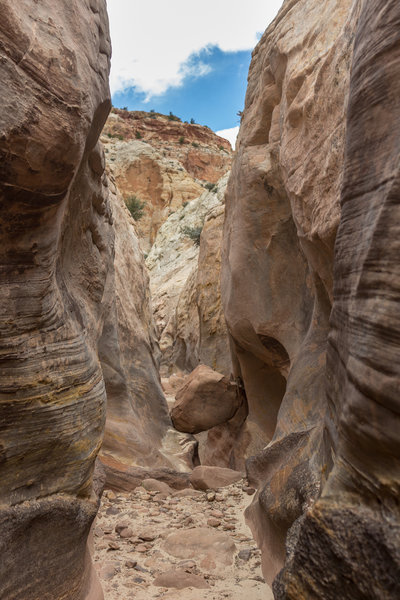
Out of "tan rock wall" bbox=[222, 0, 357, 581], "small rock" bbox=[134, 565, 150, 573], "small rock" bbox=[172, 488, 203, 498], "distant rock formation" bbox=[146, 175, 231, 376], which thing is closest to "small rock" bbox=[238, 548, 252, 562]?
"tan rock wall" bbox=[222, 0, 357, 581]

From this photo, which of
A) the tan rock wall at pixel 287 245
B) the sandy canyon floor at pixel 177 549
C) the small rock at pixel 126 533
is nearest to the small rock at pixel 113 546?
the sandy canyon floor at pixel 177 549

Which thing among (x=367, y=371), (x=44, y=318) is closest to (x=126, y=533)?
(x=44, y=318)

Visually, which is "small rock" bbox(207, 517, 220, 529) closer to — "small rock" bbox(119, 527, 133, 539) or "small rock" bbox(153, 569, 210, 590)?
"small rock" bbox(119, 527, 133, 539)

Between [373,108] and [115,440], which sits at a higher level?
[373,108]

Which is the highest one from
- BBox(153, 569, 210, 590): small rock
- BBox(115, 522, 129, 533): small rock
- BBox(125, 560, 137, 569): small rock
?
BBox(153, 569, 210, 590): small rock

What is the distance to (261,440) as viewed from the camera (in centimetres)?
842

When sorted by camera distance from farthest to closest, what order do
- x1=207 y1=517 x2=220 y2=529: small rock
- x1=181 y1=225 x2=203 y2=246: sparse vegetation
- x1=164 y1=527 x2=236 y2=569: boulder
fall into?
1. x1=181 y1=225 x2=203 y2=246: sparse vegetation
2. x1=207 y1=517 x2=220 y2=529: small rock
3. x1=164 y1=527 x2=236 y2=569: boulder

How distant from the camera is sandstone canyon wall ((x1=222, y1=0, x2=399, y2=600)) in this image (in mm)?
1724

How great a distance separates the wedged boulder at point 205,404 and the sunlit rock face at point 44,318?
5988mm

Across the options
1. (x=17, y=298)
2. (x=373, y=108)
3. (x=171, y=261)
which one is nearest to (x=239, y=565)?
(x=17, y=298)

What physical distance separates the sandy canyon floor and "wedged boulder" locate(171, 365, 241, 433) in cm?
350

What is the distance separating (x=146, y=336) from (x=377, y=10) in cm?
794

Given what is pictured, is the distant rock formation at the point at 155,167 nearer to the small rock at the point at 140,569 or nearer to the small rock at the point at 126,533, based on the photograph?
the small rock at the point at 126,533

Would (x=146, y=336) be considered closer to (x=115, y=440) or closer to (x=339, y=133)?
(x=115, y=440)
